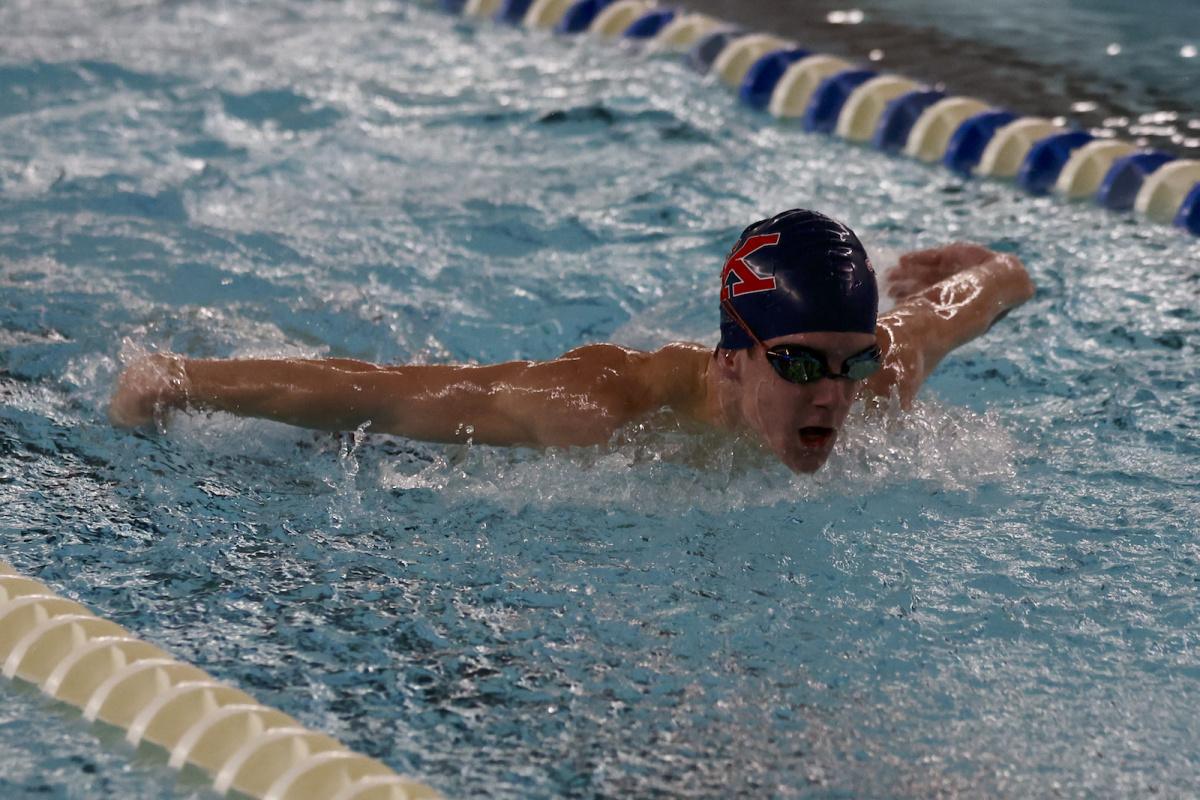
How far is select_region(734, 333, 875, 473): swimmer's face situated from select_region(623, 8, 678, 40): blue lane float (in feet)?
13.8

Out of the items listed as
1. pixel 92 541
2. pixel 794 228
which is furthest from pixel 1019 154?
pixel 92 541

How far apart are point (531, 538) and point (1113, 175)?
118 inches

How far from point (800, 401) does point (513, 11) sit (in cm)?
487

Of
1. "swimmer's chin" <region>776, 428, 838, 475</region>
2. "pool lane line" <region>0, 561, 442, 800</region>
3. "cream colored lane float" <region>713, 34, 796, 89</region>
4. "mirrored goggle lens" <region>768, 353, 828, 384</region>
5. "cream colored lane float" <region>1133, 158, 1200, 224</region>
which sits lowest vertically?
"pool lane line" <region>0, 561, 442, 800</region>

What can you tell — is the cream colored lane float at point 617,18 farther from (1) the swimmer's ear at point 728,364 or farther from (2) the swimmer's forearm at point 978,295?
(1) the swimmer's ear at point 728,364

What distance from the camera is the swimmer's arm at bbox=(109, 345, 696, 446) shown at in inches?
115

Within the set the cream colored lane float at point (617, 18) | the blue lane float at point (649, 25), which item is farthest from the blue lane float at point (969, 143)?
the cream colored lane float at point (617, 18)

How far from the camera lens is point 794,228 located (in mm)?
2744

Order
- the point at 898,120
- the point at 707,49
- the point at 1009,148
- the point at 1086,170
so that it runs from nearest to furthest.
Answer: the point at 1086,170, the point at 1009,148, the point at 898,120, the point at 707,49

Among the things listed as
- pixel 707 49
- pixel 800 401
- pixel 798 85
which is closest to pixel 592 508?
pixel 800 401

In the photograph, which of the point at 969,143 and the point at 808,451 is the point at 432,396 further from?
the point at 969,143

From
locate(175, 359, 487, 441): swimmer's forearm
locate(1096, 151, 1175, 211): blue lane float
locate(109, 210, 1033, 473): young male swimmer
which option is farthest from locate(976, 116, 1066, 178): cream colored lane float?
locate(175, 359, 487, 441): swimmer's forearm

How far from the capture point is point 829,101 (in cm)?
580

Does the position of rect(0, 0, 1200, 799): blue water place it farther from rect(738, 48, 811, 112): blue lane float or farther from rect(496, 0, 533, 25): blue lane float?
rect(496, 0, 533, 25): blue lane float
